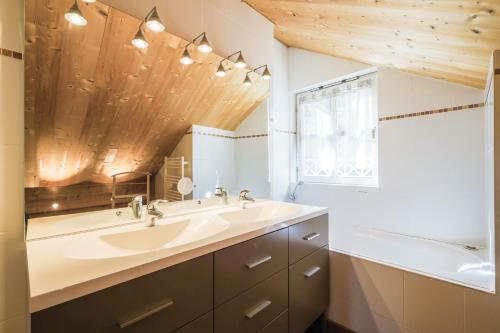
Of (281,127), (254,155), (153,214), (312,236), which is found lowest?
(312,236)

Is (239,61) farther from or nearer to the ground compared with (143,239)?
farther from the ground

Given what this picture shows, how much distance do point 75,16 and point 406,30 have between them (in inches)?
66.0

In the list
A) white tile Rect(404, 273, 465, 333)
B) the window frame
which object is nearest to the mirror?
the window frame

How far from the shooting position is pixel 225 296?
93 cm

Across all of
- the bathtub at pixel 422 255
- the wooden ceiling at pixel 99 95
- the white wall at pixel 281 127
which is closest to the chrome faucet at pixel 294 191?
the white wall at pixel 281 127

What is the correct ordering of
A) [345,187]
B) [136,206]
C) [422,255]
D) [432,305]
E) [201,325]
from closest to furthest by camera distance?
[201,325] → [136,206] → [432,305] → [422,255] → [345,187]

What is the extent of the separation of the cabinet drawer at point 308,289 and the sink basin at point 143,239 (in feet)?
1.76

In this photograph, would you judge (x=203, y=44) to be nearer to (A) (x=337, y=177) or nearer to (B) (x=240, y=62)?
(B) (x=240, y=62)

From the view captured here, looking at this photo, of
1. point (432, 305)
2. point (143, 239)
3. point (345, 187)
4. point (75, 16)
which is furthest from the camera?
point (345, 187)

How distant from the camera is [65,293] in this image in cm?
56

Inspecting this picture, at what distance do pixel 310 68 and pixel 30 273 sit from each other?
2.82m

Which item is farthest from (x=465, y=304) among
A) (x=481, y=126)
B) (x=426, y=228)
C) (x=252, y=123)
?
(x=252, y=123)

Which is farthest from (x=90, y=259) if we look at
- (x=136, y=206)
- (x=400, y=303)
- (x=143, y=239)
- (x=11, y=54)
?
(x=400, y=303)

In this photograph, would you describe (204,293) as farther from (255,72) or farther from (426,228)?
(426,228)
